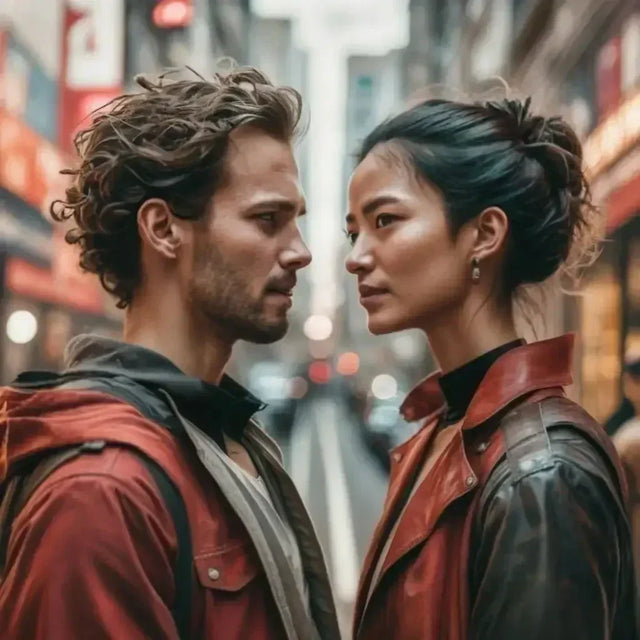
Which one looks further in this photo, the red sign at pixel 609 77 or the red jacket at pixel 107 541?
the red sign at pixel 609 77

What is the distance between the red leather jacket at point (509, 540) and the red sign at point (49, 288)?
166 centimetres

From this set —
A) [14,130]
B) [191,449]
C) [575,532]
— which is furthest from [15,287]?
[575,532]

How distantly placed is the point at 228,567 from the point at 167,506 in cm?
16

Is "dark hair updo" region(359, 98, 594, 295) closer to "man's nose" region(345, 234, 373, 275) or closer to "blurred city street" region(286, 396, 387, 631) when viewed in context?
"man's nose" region(345, 234, 373, 275)

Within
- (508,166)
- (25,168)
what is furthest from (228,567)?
(25,168)

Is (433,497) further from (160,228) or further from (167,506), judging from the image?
(160,228)

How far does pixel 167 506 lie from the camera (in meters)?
1.25

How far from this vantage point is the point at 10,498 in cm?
127

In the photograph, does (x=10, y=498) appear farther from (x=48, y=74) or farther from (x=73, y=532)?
(x=48, y=74)

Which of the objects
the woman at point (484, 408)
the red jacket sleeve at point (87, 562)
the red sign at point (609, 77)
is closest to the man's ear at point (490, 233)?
the woman at point (484, 408)

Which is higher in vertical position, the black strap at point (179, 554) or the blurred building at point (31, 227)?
the blurred building at point (31, 227)

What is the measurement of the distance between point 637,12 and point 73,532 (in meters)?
3.33

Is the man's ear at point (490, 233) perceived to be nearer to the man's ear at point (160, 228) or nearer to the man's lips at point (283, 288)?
the man's lips at point (283, 288)

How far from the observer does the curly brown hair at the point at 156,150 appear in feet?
4.79
